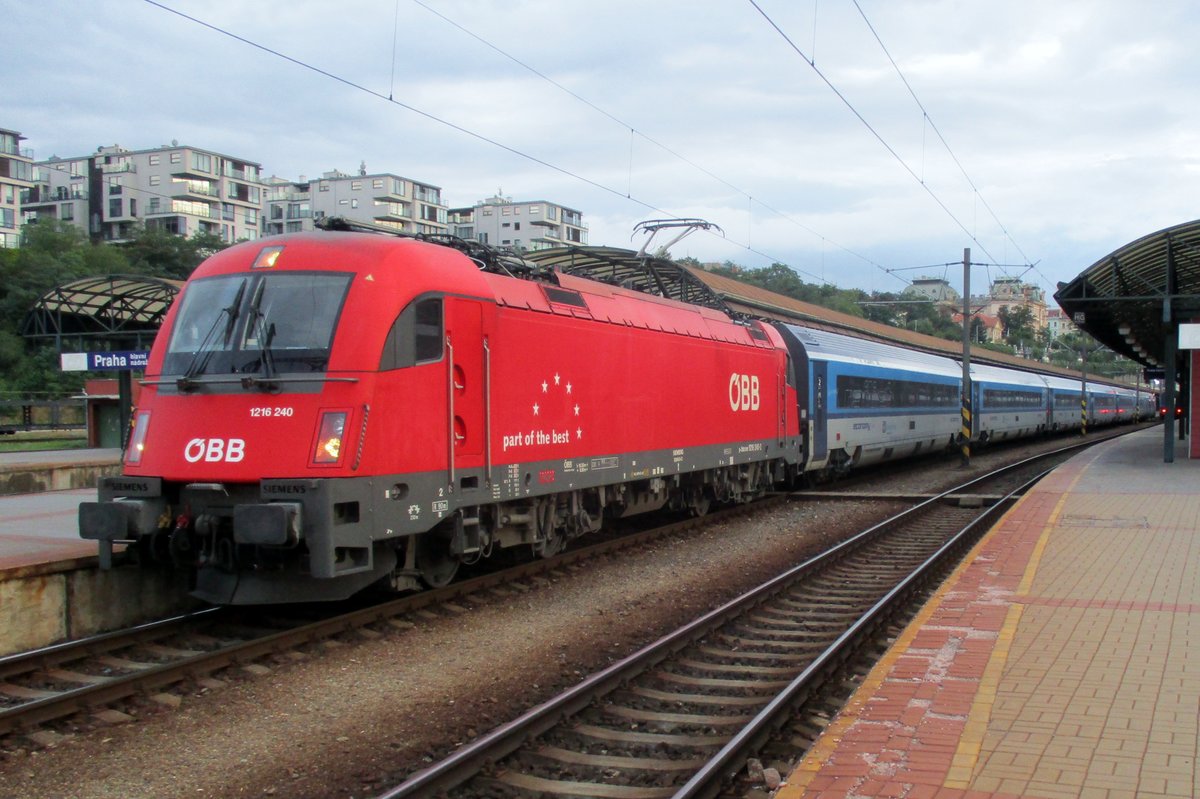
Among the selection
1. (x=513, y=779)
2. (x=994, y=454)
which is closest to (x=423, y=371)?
(x=513, y=779)

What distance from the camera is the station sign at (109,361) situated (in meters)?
19.5

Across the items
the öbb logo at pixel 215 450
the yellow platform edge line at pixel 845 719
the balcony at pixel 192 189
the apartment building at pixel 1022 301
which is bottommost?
the yellow platform edge line at pixel 845 719

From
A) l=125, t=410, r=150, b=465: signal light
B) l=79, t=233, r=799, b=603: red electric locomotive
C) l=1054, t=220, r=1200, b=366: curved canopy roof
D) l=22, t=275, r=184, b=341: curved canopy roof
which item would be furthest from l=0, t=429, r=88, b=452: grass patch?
l=1054, t=220, r=1200, b=366: curved canopy roof

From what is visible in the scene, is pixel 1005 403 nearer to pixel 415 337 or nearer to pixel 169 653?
pixel 415 337

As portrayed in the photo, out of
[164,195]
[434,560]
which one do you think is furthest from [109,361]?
[164,195]

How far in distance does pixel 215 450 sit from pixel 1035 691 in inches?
243

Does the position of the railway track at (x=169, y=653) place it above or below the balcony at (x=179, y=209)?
below

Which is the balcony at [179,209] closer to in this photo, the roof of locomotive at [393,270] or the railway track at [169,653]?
the roof of locomotive at [393,270]

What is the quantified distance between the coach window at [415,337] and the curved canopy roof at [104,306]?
491 inches

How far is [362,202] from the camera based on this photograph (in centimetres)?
8956

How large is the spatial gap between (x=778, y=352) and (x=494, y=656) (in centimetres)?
1203

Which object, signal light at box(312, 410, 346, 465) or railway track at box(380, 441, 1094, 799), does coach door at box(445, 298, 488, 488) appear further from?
railway track at box(380, 441, 1094, 799)

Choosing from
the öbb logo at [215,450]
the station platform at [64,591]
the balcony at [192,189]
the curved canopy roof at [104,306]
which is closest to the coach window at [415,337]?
the öbb logo at [215,450]

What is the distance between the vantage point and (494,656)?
827 centimetres
